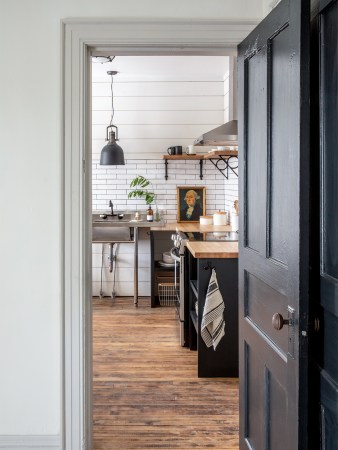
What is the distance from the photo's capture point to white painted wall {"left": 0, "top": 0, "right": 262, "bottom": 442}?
90.5 inches

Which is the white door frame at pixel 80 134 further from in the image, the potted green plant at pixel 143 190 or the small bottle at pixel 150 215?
the potted green plant at pixel 143 190


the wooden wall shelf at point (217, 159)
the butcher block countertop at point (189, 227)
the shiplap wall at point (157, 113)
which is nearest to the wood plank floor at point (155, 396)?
the butcher block countertop at point (189, 227)

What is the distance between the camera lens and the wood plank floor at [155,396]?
8.84 feet

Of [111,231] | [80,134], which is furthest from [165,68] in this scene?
[80,134]

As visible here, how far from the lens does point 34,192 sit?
2338 millimetres

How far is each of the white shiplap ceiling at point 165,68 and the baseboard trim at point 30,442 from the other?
4.07 m

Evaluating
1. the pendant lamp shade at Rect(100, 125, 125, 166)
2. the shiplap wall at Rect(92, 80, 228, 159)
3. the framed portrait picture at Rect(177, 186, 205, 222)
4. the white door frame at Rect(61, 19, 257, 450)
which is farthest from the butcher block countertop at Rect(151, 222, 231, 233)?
the white door frame at Rect(61, 19, 257, 450)

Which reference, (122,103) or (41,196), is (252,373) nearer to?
(41,196)

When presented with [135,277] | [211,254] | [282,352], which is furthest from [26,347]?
[135,277]

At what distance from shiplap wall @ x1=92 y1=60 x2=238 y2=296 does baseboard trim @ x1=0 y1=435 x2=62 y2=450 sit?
3892mm

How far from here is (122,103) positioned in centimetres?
Result: 623

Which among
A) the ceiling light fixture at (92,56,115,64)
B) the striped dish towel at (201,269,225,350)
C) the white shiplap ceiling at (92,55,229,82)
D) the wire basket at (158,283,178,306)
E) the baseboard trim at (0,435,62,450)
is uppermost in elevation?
the white shiplap ceiling at (92,55,229,82)

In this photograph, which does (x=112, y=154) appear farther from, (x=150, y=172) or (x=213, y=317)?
(x=213, y=317)

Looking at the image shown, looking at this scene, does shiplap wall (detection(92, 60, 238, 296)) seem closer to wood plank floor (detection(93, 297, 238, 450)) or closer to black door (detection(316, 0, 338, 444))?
wood plank floor (detection(93, 297, 238, 450))
